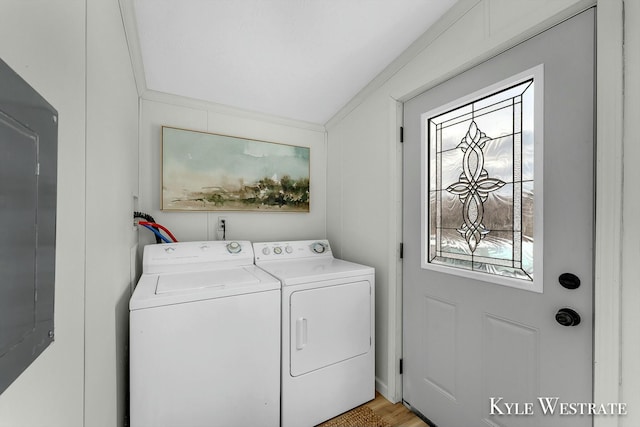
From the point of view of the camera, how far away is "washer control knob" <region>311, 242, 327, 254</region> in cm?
Result: 243

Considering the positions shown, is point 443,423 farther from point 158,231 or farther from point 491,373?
point 158,231

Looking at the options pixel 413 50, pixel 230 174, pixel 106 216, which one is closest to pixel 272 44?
pixel 413 50

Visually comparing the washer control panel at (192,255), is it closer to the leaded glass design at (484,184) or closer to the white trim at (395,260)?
the white trim at (395,260)

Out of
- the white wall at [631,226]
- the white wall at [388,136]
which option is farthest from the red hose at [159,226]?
the white wall at [631,226]

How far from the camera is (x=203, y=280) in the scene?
1616 mm

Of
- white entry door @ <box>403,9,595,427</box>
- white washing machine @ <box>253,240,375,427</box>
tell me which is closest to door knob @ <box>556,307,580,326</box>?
white entry door @ <box>403,9,595,427</box>

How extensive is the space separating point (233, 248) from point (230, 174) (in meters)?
0.68

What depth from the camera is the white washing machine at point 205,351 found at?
1.28 m

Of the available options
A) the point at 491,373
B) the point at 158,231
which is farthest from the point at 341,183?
the point at 491,373

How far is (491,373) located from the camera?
135cm

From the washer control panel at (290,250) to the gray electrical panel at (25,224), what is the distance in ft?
5.50

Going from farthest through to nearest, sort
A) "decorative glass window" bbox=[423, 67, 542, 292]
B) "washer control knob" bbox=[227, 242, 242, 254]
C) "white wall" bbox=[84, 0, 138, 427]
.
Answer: "washer control knob" bbox=[227, 242, 242, 254]
"decorative glass window" bbox=[423, 67, 542, 292]
"white wall" bbox=[84, 0, 138, 427]

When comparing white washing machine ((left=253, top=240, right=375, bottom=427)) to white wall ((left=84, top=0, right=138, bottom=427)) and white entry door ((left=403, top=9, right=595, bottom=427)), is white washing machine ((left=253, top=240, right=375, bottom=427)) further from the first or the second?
white wall ((left=84, top=0, right=138, bottom=427))

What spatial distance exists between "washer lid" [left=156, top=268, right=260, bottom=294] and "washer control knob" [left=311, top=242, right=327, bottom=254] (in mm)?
741
